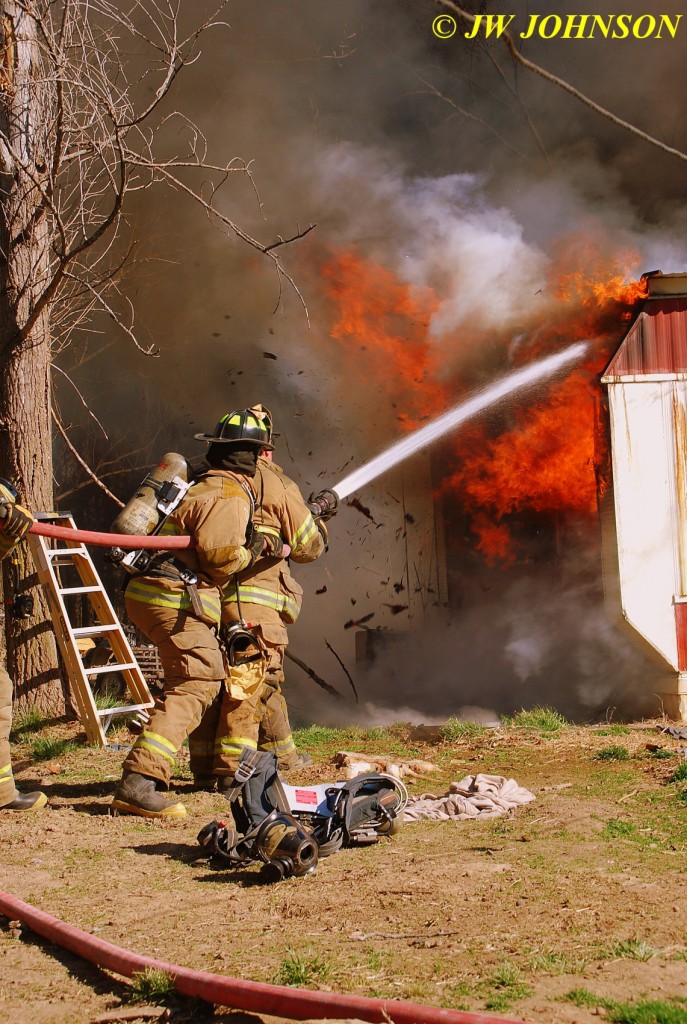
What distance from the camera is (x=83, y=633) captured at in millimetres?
7312

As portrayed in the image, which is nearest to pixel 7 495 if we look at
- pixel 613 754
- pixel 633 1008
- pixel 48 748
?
pixel 48 748

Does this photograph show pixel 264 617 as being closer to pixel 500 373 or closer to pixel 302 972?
pixel 302 972

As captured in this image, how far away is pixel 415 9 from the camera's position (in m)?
11.8

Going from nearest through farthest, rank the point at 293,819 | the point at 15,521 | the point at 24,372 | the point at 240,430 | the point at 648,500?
1. the point at 293,819
2. the point at 15,521
3. the point at 240,430
4. the point at 24,372
5. the point at 648,500

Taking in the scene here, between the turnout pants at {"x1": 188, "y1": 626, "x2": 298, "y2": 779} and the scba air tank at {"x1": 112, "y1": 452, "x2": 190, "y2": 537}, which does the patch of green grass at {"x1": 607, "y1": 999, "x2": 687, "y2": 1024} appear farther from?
the scba air tank at {"x1": 112, "y1": 452, "x2": 190, "y2": 537}

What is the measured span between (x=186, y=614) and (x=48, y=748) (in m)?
2.21

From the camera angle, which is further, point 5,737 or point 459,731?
point 459,731

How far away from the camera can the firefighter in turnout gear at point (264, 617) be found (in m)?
5.70

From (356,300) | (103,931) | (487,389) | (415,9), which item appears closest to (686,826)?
(103,931)

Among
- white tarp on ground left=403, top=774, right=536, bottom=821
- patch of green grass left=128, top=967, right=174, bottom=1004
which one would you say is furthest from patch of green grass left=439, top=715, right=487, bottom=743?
patch of green grass left=128, top=967, right=174, bottom=1004

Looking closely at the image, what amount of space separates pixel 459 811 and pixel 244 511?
2066 mm

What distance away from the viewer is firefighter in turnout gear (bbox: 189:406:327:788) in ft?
18.7

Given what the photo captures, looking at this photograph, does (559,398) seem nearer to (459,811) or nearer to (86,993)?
(459,811)

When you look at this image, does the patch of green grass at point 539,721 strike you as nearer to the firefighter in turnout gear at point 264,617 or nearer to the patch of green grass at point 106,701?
the firefighter in turnout gear at point 264,617
